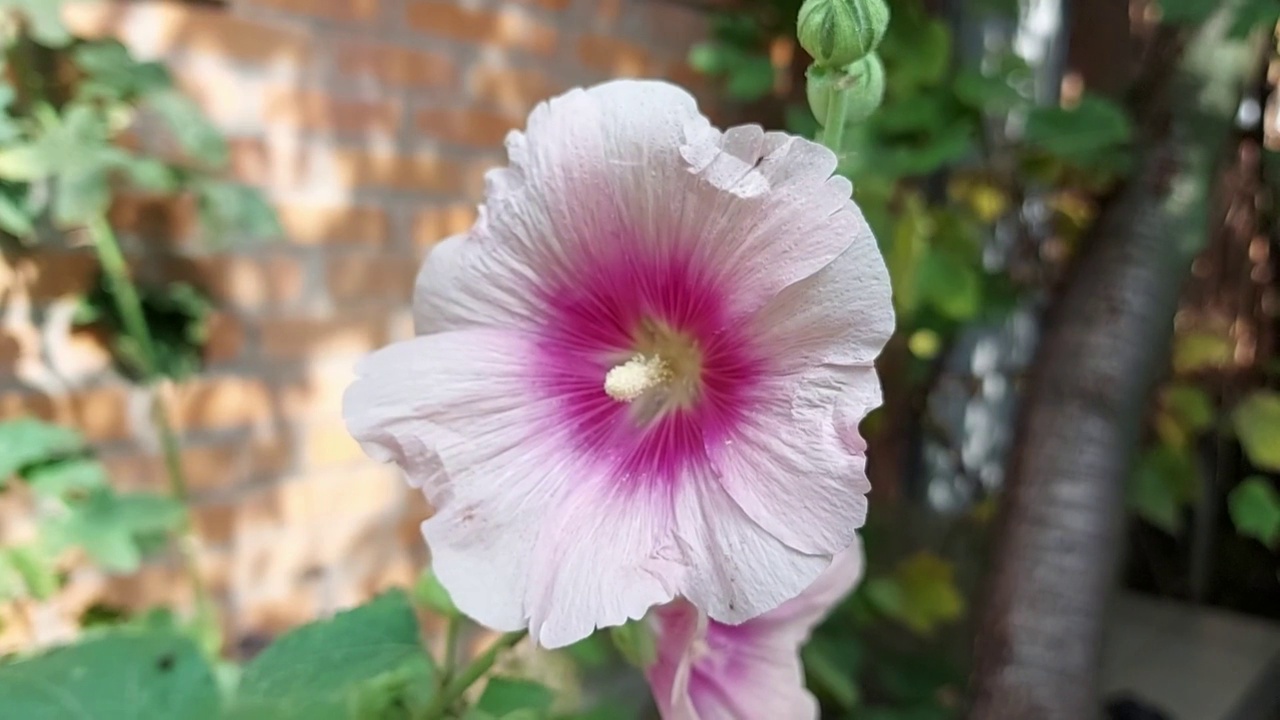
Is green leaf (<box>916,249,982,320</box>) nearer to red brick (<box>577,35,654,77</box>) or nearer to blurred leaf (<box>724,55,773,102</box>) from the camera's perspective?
blurred leaf (<box>724,55,773,102</box>)

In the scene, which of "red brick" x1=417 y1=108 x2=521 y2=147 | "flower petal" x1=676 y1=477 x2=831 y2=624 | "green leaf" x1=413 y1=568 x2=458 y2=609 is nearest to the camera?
"flower petal" x1=676 y1=477 x2=831 y2=624

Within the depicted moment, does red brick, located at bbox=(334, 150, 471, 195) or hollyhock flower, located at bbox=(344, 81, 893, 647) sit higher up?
hollyhock flower, located at bbox=(344, 81, 893, 647)

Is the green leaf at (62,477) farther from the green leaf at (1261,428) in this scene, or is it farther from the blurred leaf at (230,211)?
the green leaf at (1261,428)

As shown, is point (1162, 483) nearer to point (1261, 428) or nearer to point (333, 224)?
point (1261, 428)

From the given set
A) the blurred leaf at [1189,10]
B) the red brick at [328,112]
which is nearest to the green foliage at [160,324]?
the red brick at [328,112]

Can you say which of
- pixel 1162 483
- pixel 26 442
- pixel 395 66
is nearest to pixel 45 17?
pixel 26 442

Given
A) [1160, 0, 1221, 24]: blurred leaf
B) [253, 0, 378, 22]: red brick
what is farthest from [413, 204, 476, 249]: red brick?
[1160, 0, 1221, 24]: blurred leaf
